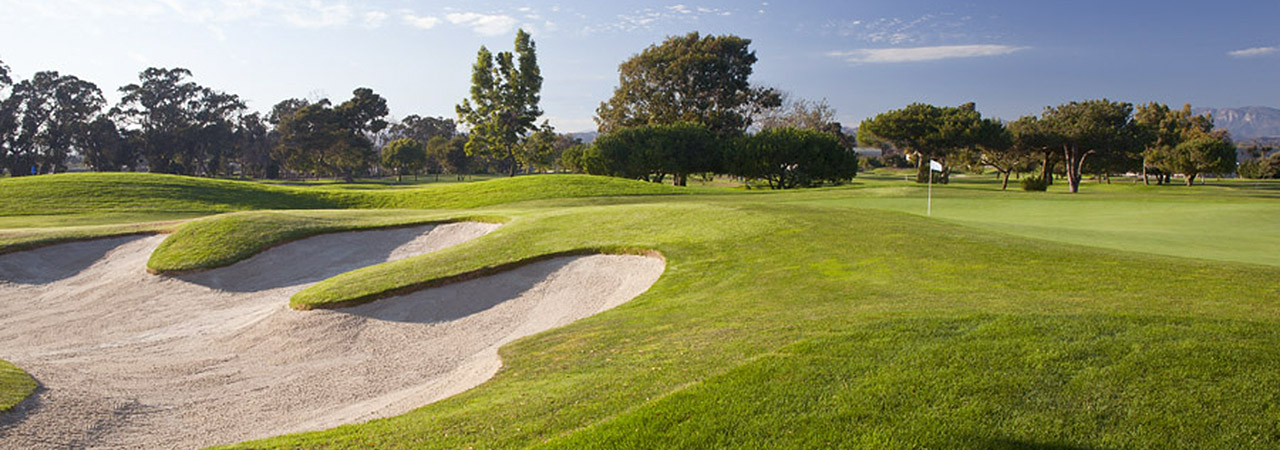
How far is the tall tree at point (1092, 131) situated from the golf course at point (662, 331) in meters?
41.2

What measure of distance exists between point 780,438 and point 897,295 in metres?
5.65

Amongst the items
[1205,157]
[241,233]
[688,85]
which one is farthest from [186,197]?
[1205,157]

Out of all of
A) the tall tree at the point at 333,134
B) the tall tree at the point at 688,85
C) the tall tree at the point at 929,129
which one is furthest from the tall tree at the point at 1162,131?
the tall tree at the point at 333,134

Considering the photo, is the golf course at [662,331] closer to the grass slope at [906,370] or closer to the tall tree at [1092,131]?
the grass slope at [906,370]

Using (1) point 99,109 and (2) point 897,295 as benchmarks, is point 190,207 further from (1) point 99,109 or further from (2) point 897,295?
(1) point 99,109

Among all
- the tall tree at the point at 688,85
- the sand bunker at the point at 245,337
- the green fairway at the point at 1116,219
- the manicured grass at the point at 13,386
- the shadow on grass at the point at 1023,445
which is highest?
the tall tree at the point at 688,85

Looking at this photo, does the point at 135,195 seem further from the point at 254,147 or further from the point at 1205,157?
the point at 1205,157

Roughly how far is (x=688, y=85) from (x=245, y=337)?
6727 cm

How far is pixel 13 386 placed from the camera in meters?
7.22

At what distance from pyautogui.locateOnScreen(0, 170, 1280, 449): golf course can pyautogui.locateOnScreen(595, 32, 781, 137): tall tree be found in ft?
180

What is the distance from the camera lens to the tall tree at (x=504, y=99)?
7212cm

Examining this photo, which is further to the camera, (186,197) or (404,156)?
(404,156)

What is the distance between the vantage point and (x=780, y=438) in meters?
4.84

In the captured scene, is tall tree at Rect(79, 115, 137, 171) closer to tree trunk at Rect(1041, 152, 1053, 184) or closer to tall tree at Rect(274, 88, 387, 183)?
tall tree at Rect(274, 88, 387, 183)
